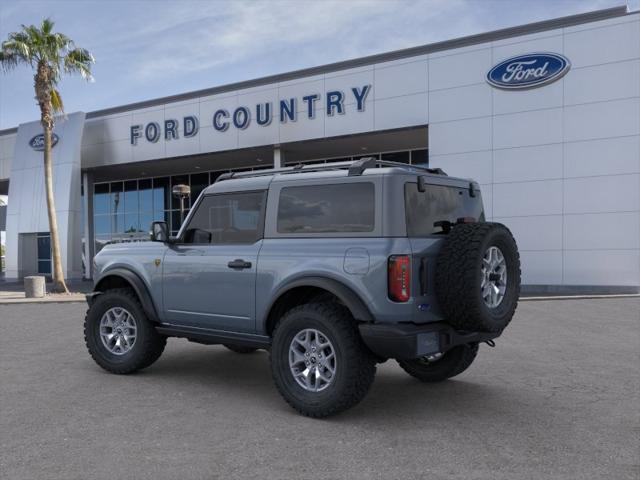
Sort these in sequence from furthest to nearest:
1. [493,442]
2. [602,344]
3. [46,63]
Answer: [46,63]
[602,344]
[493,442]

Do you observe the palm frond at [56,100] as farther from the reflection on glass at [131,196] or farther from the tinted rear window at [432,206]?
the tinted rear window at [432,206]

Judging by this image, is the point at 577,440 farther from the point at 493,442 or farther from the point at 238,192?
the point at 238,192

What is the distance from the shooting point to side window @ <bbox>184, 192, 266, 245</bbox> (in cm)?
550

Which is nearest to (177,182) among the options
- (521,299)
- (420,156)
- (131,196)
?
(131,196)

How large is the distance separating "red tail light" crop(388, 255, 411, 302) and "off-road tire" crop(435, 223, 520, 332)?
0.30 metres

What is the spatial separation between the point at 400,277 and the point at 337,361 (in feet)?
2.80

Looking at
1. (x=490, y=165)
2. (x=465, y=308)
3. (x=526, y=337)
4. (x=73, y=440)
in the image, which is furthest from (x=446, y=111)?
(x=73, y=440)

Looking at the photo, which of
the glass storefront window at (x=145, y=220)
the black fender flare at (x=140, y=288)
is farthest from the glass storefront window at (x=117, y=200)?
the black fender flare at (x=140, y=288)

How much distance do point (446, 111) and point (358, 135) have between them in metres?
3.26

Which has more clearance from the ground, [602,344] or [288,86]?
[288,86]

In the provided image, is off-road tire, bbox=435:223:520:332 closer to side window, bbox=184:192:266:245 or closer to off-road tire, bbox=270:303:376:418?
off-road tire, bbox=270:303:376:418

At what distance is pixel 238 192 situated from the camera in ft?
18.6

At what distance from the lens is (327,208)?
5.06 metres

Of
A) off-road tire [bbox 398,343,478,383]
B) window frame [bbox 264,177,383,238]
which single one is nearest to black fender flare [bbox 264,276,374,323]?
window frame [bbox 264,177,383,238]
